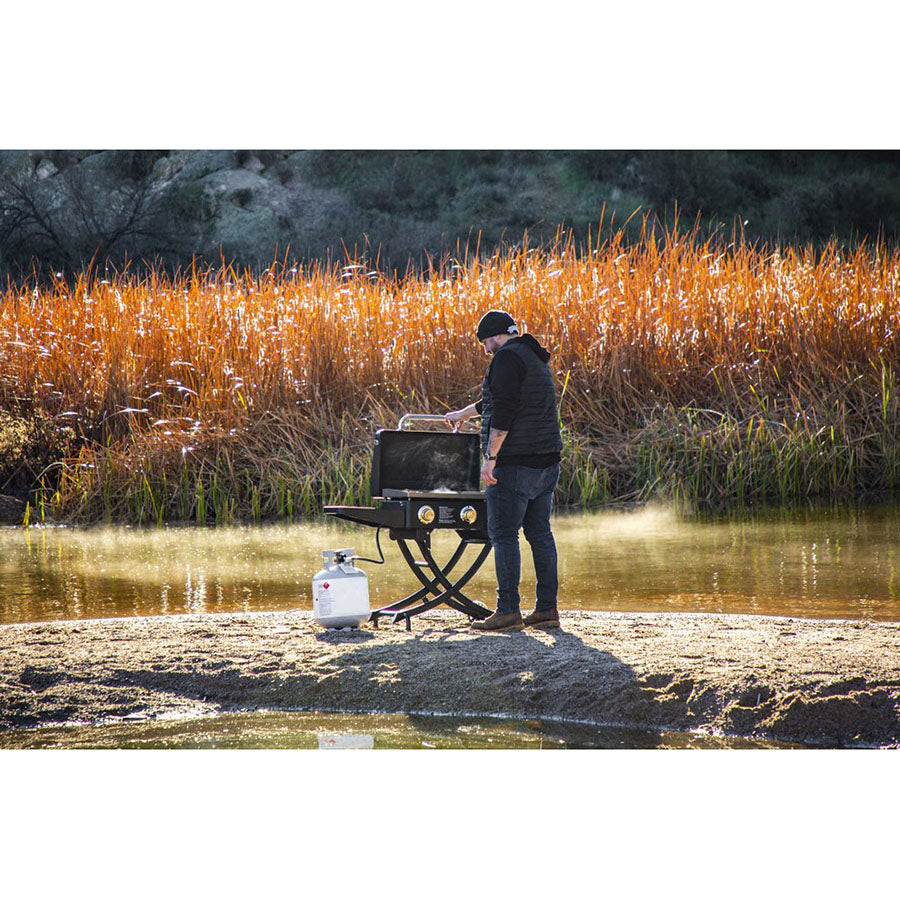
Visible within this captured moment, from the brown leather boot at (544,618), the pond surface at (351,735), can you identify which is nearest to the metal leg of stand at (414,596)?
the brown leather boot at (544,618)

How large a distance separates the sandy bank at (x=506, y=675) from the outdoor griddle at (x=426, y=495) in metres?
0.23

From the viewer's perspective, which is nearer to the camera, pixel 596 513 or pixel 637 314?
pixel 596 513

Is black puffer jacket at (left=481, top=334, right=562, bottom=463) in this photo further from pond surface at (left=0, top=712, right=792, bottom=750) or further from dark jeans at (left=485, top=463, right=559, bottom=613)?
pond surface at (left=0, top=712, right=792, bottom=750)

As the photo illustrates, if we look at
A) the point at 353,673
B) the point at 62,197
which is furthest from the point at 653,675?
the point at 62,197

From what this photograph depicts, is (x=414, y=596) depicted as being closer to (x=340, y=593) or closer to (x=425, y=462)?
(x=340, y=593)

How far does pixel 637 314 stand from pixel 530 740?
542cm

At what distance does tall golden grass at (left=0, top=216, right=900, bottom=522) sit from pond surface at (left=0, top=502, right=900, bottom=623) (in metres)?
0.46

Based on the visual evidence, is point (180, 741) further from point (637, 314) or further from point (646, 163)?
point (646, 163)

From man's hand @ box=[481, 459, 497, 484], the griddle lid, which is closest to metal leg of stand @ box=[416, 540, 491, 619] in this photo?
the griddle lid

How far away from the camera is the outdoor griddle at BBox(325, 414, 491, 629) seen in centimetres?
392

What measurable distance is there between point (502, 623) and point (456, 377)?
4168 mm

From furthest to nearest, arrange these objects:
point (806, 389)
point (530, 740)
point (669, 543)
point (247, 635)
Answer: point (806, 389) < point (669, 543) < point (247, 635) < point (530, 740)

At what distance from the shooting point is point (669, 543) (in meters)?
6.00

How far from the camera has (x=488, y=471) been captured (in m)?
3.73
